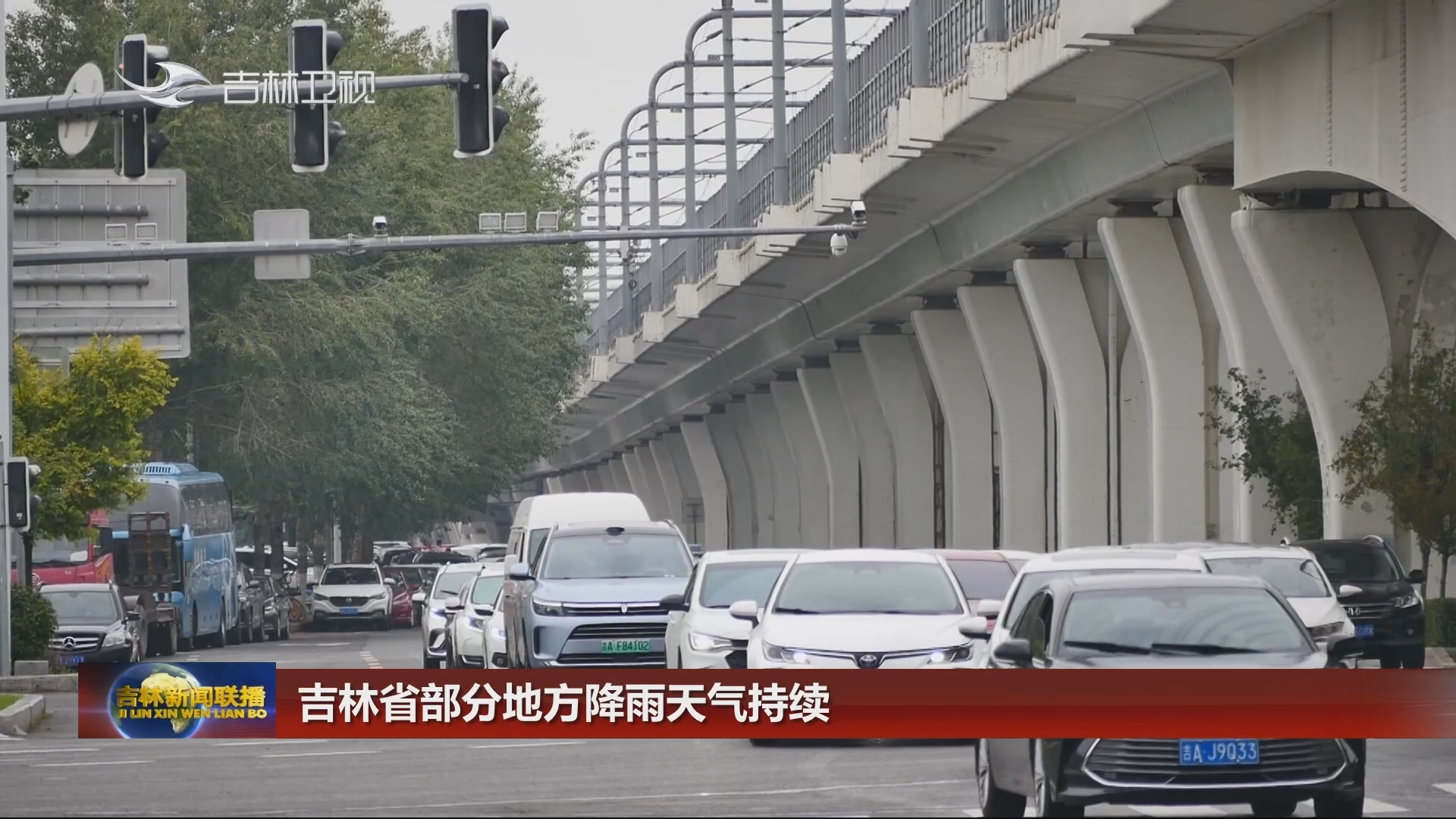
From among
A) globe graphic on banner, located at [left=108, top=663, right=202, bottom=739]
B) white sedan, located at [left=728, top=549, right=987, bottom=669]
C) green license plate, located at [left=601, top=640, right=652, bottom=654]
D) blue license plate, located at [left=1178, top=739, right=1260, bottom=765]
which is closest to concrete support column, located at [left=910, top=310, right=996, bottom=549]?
green license plate, located at [left=601, top=640, right=652, bottom=654]

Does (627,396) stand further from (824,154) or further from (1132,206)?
(1132,206)

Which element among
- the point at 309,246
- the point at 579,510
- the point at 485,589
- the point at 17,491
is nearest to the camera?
the point at 17,491

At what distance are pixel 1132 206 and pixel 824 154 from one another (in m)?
10.1

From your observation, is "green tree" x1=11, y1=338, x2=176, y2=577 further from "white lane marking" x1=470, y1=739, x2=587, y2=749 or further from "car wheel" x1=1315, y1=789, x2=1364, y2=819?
"car wheel" x1=1315, y1=789, x2=1364, y2=819

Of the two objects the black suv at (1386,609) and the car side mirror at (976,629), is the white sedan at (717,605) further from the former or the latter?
the black suv at (1386,609)

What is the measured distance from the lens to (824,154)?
47562 millimetres

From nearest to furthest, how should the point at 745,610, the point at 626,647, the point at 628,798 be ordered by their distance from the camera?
1. the point at 628,798
2. the point at 745,610
3. the point at 626,647

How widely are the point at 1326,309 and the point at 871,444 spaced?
1404 inches

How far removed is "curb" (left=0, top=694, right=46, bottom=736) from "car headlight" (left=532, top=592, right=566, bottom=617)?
4751 mm

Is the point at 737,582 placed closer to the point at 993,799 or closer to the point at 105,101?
the point at 105,101

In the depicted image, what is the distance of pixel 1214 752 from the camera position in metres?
12.5

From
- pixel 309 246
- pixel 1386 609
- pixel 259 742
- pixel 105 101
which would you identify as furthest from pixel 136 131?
pixel 1386 609

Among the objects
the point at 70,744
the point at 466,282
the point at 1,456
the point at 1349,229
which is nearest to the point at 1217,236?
the point at 1349,229

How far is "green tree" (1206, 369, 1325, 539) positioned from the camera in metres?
35.1
